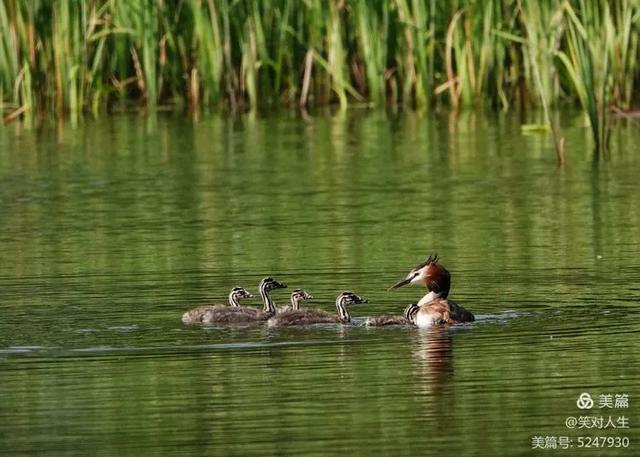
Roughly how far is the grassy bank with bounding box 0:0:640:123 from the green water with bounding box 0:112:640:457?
6.36 ft

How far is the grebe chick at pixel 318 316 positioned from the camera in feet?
35.0

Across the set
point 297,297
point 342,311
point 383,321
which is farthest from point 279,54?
point 383,321

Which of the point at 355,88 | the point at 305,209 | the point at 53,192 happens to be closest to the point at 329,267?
the point at 305,209

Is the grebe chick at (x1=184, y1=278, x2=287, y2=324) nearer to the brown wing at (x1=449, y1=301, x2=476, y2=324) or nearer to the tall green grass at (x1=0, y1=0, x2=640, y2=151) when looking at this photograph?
the brown wing at (x1=449, y1=301, x2=476, y2=324)

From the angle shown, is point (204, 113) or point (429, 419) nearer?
point (429, 419)

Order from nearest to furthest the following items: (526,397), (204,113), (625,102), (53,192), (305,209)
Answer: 1. (526,397)
2. (305,209)
3. (53,192)
4. (625,102)
5. (204,113)

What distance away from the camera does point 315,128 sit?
24781mm

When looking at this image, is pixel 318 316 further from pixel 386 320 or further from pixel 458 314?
pixel 458 314

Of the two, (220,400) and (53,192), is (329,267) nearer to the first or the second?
(220,400)

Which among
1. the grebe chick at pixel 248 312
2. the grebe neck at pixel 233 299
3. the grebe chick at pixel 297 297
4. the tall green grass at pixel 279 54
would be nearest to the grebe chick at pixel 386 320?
the grebe chick at pixel 297 297

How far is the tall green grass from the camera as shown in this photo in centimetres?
2439

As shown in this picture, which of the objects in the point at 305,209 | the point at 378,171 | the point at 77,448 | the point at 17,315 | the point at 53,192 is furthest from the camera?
the point at 378,171

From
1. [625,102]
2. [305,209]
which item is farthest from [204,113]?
[305,209]

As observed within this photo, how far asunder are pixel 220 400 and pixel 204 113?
60.9ft
